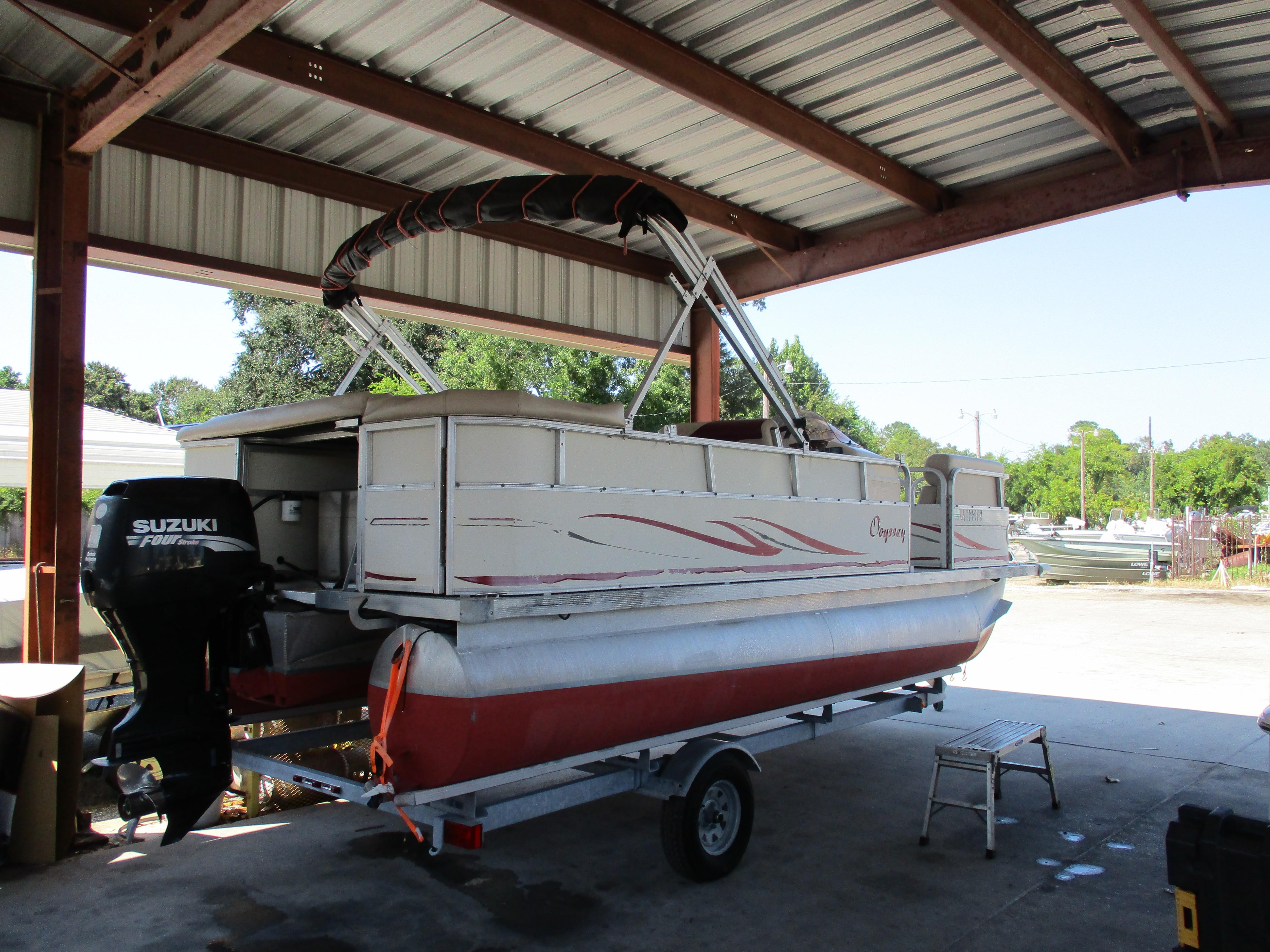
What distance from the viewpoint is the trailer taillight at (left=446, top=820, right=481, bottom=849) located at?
383cm

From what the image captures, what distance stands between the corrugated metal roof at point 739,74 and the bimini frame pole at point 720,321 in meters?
2.16

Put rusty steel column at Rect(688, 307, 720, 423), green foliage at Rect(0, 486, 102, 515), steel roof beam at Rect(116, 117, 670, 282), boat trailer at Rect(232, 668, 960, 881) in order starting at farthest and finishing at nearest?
green foliage at Rect(0, 486, 102, 515)
rusty steel column at Rect(688, 307, 720, 423)
steel roof beam at Rect(116, 117, 670, 282)
boat trailer at Rect(232, 668, 960, 881)

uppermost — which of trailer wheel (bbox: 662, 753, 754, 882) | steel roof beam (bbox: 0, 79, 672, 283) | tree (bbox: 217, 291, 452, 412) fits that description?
tree (bbox: 217, 291, 452, 412)

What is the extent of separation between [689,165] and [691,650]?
18.7 feet

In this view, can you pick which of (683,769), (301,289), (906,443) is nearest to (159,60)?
(301,289)

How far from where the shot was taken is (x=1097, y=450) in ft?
228

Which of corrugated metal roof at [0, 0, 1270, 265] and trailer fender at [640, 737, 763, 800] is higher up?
corrugated metal roof at [0, 0, 1270, 265]

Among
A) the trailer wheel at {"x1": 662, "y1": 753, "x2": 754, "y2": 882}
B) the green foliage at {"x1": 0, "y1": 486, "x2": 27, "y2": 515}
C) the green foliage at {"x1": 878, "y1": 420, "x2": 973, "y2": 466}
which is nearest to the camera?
the trailer wheel at {"x1": 662, "y1": 753, "x2": 754, "y2": 882}

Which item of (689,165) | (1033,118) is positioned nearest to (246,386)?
(689,165)

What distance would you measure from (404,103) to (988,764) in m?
6.22

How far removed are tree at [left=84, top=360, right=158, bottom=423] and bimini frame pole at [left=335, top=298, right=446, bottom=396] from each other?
59.1m

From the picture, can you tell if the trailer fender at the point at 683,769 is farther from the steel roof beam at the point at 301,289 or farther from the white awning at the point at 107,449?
the steel roof beam at the point at 301,289

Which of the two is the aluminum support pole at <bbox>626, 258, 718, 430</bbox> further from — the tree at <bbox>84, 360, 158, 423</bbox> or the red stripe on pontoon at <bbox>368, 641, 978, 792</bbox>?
the tree at <bbox>84, 360, 158, 423</bbox>

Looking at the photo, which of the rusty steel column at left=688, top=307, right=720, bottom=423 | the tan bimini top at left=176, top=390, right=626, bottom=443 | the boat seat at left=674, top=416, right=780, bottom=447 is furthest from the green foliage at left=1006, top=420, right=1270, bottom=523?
the tan bimini top at left=176, top=390, right=626, bottom=443
